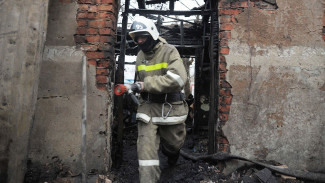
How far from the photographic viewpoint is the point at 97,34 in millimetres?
2695

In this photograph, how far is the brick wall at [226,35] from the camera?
9.02ft

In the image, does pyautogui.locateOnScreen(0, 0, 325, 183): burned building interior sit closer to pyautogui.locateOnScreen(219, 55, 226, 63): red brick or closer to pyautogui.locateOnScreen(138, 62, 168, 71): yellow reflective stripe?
pyautogui.locateOnScreen(219, 55, 226, 63): red brick

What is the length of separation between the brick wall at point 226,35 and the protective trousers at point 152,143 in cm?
52

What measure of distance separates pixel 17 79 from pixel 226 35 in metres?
2.23

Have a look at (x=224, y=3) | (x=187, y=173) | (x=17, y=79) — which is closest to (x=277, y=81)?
(x=224, y=3)

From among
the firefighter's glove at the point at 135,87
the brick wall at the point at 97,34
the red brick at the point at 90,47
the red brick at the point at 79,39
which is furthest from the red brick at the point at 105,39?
the firefighter's glove at the point at 135,87

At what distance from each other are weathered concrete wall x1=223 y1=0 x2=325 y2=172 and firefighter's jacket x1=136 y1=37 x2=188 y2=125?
2.23 feet

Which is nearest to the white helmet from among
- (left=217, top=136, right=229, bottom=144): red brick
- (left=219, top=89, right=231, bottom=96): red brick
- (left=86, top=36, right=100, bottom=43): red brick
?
(left=86, top=36, right=100, bottom=43): red brick

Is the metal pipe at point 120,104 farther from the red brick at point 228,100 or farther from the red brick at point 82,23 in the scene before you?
the red brick at point 228,100

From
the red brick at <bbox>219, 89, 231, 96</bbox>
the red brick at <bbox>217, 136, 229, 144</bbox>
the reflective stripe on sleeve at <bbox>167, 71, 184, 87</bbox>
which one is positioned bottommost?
the red brick at <bbox>217, 136, 229, 144</bbox>

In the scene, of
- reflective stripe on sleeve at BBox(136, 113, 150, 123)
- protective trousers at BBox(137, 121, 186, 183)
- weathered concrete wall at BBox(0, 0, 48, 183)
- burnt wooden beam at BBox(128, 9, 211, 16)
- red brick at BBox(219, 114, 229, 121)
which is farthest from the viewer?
burnt wooden beam at BBox(128, 9, 211, 16)

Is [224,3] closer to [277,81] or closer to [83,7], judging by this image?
[277,81]

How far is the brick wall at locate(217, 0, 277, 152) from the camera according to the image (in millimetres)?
2750

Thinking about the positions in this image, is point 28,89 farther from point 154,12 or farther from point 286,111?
point 286,111
